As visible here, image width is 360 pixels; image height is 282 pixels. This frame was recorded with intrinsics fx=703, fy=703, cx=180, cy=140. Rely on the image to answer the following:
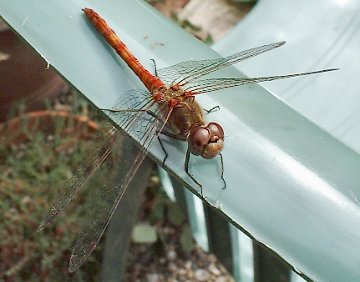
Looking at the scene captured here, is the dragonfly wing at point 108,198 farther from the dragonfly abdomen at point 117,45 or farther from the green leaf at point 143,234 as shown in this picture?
the green leaf at point 143,234

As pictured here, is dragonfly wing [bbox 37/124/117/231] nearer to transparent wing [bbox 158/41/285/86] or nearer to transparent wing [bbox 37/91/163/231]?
transparent wing [bbox 37/91/163/231]

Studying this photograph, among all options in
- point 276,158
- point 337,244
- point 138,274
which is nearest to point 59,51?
point 276,158

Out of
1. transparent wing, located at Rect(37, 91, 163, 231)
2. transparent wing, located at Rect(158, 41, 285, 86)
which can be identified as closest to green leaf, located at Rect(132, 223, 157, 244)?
transparent wing, located at Rect(37, 91, 163, 231)

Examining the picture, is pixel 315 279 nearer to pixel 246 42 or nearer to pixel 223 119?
pixel 223 119

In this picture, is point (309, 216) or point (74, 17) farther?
point (74, 17)

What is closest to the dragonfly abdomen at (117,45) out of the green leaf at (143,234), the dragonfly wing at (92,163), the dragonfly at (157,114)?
the dragonfly at (157,114)

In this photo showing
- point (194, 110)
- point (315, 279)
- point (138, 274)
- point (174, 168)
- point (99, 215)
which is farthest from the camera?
point (138, 274)

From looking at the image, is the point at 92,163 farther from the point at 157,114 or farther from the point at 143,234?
the point at 143,234
